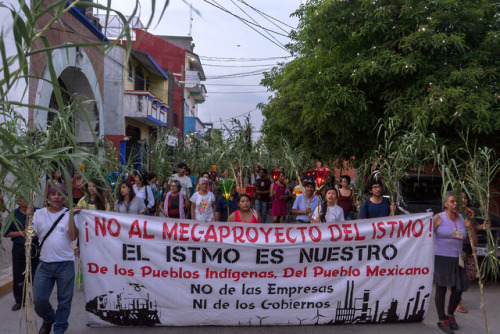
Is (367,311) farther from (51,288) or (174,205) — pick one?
(174,205)

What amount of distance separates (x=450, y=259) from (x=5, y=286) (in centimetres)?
606

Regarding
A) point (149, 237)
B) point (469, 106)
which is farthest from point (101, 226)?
point (469, 106)

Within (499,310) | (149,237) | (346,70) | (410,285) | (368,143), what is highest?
(346,70)

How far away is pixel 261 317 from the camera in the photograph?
547 cm

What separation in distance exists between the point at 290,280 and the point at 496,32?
25.4ft

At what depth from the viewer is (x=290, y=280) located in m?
5.52

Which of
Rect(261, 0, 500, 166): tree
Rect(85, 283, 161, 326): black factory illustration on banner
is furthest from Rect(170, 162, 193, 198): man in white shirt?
Rect(85, 283, 161, 326): black factory illustration on banner

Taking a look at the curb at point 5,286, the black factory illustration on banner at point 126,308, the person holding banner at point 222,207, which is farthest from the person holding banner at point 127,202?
the black factory illustration on banner at point 126,308

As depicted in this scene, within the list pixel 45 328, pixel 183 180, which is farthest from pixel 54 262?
pixel 183 180

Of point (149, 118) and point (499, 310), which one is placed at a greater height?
point (149, 118)

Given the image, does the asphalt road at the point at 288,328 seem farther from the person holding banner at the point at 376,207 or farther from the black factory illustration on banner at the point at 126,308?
the person holding banner at the point at 376,207

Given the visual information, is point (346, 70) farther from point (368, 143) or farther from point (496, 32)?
point (496, 32)

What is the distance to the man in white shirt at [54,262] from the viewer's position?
489 centimetres

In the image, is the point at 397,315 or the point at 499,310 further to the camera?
the point at 499,310
